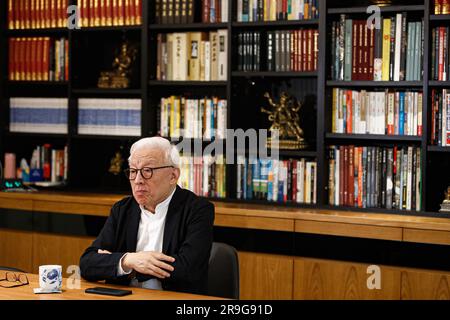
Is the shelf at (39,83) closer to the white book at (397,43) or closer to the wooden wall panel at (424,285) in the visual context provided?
the white book at (397,43)

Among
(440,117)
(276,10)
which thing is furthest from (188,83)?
(440,117)

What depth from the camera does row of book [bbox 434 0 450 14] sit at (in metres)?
4.00

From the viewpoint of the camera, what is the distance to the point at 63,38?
16.6 feet

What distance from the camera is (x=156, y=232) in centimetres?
298

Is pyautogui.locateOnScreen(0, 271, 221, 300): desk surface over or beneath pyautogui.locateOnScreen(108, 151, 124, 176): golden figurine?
beneath

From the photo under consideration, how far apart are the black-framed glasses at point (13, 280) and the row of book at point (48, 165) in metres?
2.29

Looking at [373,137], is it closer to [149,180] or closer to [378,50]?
[378,50]

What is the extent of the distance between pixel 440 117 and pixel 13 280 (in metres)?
2.37

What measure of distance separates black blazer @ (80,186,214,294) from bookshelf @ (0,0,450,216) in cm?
148

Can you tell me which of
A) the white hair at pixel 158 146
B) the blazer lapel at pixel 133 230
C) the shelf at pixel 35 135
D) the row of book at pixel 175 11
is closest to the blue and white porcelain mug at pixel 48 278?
the blazer lapel at pixel 133 230

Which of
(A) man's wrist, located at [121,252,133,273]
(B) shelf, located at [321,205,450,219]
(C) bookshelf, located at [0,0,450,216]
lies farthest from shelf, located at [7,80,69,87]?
(A) man's wrist, located at [121,252,133,273]

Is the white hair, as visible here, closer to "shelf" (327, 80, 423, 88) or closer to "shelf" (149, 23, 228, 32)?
"shelf" (327, 80, 423, 88)
